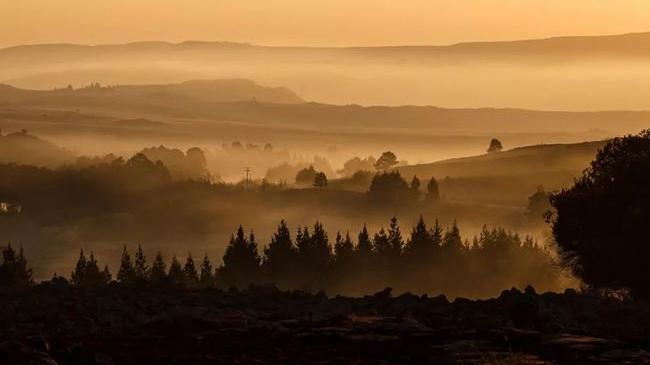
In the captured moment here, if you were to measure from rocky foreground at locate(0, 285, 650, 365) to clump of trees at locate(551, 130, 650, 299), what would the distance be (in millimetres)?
19107

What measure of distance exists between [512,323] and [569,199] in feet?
118

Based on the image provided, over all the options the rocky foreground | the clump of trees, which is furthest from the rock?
the clump of trees

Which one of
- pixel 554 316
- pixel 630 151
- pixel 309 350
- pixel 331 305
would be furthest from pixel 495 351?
pixel 630 151

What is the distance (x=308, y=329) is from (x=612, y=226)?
1618 inches

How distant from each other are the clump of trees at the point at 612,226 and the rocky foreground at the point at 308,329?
19.1m

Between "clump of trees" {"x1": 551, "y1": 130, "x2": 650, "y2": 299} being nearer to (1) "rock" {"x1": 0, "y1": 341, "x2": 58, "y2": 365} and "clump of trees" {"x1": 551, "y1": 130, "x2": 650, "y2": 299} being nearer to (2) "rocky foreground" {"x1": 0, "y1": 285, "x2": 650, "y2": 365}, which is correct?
(2) "rocky foreground" {"x1": 0, "y1": 285, "x2": 650, "y2": 365}

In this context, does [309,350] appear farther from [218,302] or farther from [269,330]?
[218,302]

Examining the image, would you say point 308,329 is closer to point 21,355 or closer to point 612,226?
point 21,355

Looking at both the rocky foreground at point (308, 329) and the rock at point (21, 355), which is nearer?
the rock at point (21, 355)

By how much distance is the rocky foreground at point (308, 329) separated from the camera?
148ft

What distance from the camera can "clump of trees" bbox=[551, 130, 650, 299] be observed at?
84250mm

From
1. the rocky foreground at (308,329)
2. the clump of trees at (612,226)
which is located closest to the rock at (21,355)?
the rocky foreground at (308,329)

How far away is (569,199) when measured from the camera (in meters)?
88.2

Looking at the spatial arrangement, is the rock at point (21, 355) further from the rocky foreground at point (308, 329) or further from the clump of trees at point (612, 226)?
the clump of trees at point (612, 226)
